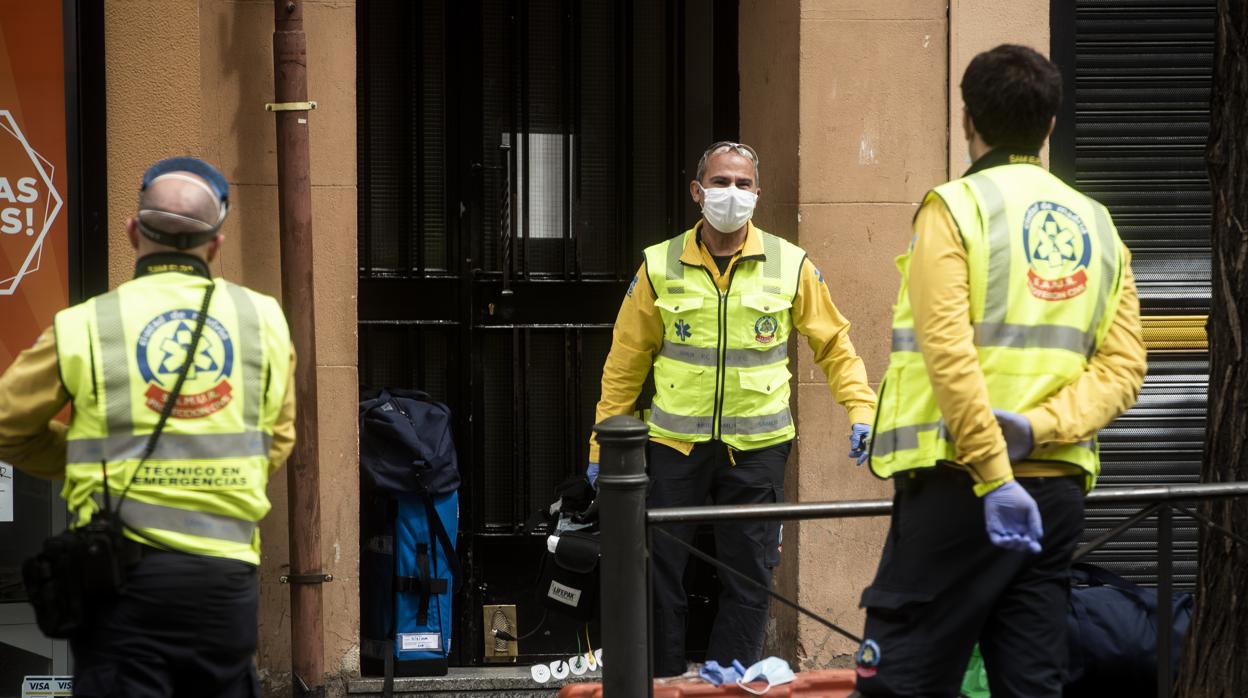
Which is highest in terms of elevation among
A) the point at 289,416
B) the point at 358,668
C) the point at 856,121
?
the point at 856,121

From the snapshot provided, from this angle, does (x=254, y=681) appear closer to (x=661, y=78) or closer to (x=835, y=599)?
(x=835, y=599)

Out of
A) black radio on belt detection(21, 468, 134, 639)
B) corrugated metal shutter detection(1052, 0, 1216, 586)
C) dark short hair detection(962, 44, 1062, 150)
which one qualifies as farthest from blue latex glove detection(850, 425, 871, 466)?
black radio on belt detection(21, 468, 134, 639)

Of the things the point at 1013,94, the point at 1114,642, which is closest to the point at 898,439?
the point at 1013,94

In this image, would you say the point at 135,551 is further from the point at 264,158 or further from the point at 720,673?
the point at 264,158

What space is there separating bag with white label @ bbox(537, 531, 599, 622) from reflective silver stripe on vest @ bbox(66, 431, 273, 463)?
96.5 inches

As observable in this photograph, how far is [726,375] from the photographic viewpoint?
5.32 metres

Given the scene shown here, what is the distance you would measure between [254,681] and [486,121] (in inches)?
140

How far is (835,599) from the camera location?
626cm

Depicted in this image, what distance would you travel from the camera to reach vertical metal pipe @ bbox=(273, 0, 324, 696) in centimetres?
569

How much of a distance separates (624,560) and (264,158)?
264 centimetres

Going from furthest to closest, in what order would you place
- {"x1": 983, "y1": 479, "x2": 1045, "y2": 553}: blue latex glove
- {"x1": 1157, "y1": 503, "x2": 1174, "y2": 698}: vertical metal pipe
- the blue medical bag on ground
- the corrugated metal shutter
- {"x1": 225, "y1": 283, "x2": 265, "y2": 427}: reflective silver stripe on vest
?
1. the corrugated metal shutter
2. the blue medical bag on ground
3. {"x1": 1157, "y1": 503, "x2": 1174, "y2": 698}: vertical metal pipe
4. {"x1": 225, "y1": 283, "x2": 265, "y2": 427}: reflective silver stripe on vest
5. {"x1": 983, "y1": 479, "x2": 1045, "y2": 553}: blue latex glove

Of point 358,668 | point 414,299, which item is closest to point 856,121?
point 414,299

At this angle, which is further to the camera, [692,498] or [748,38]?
[748,38]

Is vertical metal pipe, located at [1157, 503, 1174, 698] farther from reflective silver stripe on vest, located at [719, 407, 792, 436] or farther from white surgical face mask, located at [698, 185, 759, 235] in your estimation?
white surgical face mask, located at [698, 185, 759, 235]
